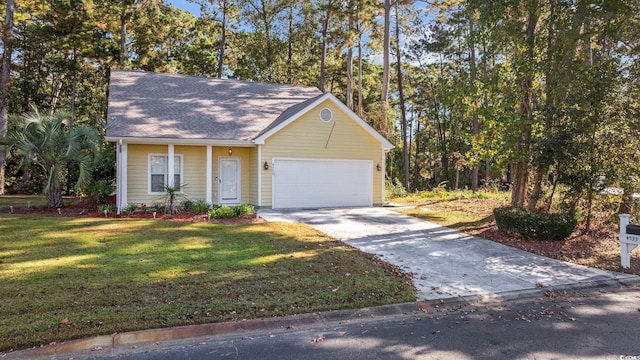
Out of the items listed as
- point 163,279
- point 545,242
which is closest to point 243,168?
point 163,279

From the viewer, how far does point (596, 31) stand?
9.92 m

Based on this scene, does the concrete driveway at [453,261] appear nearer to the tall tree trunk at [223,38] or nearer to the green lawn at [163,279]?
the green lawn at [163,279]

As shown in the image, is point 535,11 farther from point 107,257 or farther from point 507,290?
point 107,257

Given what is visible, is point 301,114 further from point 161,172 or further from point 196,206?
point 161,172

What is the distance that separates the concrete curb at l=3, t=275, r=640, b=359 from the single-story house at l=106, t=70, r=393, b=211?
9.82 meters

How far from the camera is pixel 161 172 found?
47.2 ft

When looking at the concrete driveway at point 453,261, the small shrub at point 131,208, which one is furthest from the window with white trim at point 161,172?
the concrete driveway at point 453,261

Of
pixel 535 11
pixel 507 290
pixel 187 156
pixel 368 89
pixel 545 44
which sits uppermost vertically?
pixel 368 89

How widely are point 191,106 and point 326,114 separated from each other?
5650 mm

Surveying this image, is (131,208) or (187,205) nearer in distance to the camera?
(131,208)

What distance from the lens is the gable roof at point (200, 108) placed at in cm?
1419

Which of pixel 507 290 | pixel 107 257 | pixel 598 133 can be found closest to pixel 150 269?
pixel 107 257

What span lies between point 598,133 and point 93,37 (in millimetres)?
26631

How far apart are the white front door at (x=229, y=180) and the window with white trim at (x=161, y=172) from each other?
153 cm
